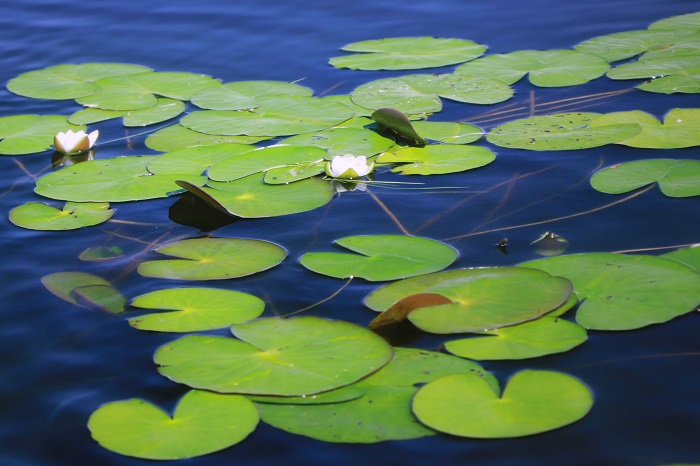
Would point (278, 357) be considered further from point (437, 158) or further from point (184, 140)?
point (184, 140)

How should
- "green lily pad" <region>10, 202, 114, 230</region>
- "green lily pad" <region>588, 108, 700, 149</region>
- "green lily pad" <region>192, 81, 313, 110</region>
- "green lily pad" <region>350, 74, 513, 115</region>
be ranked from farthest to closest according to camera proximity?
"green lily pad" <region>192, 81, 313, 110</region> < "green lily pad" <region>350, 74, 513, 115</region> < "green lily pad" <region>588, 108, 700, 149</region> < "green lily pad" <region>10, 202, 114, 230</region>

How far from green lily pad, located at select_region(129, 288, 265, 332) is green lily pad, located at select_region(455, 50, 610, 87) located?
232 centimetres

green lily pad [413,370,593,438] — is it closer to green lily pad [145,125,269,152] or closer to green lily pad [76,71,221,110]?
green lily pad [145,125,269,152]

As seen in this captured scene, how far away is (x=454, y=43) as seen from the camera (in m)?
4.85

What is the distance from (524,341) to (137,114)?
2.69 meters

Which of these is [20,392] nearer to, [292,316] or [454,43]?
[292,316]

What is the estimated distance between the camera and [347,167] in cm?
331

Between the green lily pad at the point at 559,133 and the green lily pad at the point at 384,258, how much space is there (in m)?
0.99

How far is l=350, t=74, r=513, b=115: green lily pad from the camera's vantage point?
402cm

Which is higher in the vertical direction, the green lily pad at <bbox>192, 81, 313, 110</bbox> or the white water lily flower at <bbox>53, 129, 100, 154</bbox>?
the green lily pad at <bbox>192, 81, 313, 110</bbox>

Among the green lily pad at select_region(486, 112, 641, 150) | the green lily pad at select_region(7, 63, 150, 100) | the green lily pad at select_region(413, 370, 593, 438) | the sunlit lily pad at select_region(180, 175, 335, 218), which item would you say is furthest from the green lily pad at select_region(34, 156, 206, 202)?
the green lily pad at select_region(413, 370, 593, 438)

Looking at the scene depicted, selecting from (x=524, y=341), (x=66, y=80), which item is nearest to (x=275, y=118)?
(x=66, y=80)

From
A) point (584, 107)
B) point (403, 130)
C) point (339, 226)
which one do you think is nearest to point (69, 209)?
point (339, 226)

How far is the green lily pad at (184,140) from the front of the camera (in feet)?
12.3
